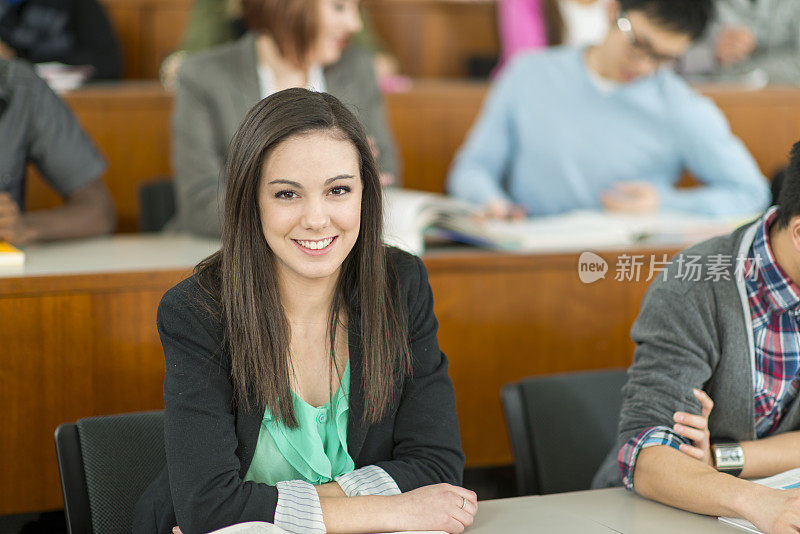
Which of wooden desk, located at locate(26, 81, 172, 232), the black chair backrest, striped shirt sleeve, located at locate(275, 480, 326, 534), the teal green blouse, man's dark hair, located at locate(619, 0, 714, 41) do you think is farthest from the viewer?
wooden desk, located at locate(26, 81, 172, 232)

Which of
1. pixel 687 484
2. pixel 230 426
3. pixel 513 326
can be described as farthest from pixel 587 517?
pixel 513 326

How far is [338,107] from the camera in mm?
1336

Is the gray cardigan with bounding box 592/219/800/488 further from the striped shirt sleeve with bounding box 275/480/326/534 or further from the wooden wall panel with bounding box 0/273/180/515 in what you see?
the wooden wall panel with bounding box 0/273/180/515

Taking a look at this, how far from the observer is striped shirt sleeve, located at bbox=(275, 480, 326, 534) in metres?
1.19

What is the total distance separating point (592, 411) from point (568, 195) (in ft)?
4.04

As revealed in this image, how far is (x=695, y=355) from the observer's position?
4.63 feet

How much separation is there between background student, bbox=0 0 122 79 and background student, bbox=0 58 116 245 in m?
1.33

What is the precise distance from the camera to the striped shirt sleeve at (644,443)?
136cm

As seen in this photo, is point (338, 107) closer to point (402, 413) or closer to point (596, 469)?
point (402, 413)

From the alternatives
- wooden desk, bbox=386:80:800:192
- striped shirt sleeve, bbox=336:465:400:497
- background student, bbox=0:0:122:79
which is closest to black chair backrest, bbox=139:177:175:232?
wooden desk, bbox=386:80:800:192

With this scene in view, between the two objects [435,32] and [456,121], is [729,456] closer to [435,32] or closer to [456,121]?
[456,121]

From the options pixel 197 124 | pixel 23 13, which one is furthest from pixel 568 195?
pixel 23 13

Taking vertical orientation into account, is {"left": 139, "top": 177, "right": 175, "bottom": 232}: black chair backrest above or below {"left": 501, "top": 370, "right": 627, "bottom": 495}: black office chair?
above

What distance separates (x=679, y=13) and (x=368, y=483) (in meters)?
1.67
